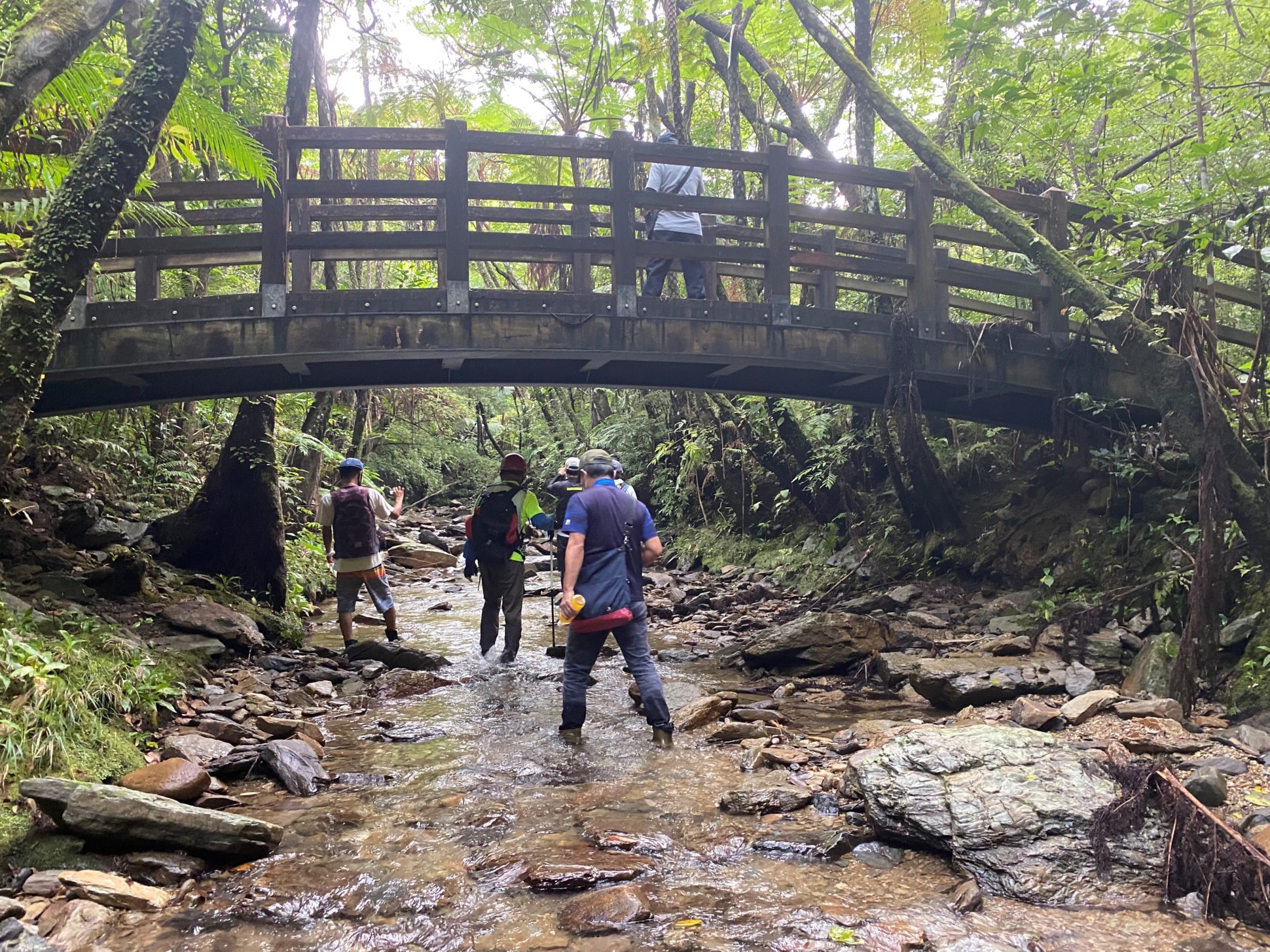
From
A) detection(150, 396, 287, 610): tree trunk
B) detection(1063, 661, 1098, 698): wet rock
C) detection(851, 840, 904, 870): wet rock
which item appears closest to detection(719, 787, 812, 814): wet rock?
detection(851, 840, 904, 870): wet rock

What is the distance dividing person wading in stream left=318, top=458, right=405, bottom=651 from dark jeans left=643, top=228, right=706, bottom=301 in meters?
3.97

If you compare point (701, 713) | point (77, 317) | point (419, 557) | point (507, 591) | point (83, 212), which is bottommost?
point (419, 557)

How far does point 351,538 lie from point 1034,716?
6926mm

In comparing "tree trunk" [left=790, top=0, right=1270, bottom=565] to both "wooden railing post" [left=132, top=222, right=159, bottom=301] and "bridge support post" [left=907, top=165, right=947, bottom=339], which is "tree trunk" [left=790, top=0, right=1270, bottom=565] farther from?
"wooden railing post" [left=132, top=222, right=159, bottom=301]

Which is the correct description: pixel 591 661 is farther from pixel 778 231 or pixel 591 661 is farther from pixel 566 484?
pixel 778 231

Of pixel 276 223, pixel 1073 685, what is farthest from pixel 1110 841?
pixel 276 223

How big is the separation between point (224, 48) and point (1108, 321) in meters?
11.9

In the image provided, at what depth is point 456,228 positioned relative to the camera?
26.4 feet

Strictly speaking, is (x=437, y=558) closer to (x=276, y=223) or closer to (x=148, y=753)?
(x=276, y=223)

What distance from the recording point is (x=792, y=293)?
1902 centimetres

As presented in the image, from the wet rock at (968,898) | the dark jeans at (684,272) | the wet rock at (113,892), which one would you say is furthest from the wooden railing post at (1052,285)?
the wet rock at (113,892)

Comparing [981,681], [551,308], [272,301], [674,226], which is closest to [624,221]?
[551,308]

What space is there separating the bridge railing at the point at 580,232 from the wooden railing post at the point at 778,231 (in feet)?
0.05

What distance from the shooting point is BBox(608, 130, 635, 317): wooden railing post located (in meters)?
8.38
